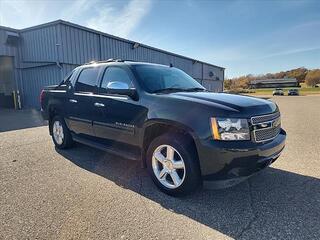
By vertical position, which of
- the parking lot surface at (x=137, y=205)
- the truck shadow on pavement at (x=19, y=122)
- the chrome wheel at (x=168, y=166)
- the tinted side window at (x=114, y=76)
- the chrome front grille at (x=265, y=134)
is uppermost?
the tinted side window at (x=114, y=76)

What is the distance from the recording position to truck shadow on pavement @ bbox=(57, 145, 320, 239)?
2.94m

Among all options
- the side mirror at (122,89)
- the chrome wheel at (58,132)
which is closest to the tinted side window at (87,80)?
the side mirror at (122,89)

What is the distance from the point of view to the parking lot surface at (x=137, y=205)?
2922 mm

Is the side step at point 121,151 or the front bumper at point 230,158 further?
the side step at point 121,151

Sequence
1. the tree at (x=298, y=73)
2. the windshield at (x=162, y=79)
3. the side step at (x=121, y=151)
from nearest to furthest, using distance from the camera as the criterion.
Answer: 1. the side step at (x=121, y=151)
2. the windshield at (x=162, y=79)
3. the tree at (x=298, y=73)

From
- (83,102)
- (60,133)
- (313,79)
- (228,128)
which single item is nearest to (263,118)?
(228,128)

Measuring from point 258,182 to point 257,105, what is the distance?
136 centimetres

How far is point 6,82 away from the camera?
20031mm

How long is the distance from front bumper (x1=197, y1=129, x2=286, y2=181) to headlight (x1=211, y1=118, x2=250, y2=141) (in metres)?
0.07

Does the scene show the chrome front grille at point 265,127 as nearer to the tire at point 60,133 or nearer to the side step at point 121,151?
the side step at point 121,151

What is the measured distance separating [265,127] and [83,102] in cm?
343

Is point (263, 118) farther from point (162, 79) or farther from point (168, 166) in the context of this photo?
point (162, 79)

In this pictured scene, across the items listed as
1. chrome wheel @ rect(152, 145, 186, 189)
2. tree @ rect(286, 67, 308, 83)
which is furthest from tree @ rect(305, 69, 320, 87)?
chrome wheel @ rect(152, 145, 186, 189)

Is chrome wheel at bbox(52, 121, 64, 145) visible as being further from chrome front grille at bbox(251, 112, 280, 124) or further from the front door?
Answer: chrome front grille at bbox(251, 112, 280, 124)
